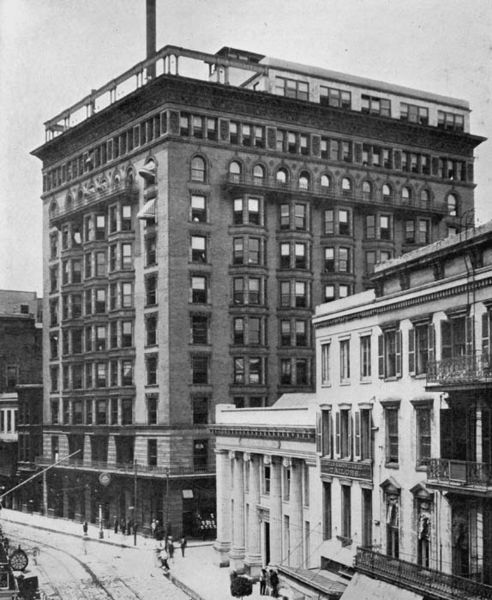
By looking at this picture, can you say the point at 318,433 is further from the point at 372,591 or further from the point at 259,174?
the point at 259,174

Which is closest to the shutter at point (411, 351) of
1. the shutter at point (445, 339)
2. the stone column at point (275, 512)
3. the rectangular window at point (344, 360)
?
the shutter at point (445, 339)

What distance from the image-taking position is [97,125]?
7894 cm

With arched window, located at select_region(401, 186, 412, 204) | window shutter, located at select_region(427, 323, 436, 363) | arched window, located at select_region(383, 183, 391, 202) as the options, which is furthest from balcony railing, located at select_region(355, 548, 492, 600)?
arched window, located at select_region(401, 186, 412, 204)

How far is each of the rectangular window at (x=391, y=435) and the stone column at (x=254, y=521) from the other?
16.5 meters

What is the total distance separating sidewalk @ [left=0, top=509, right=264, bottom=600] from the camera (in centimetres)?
4862

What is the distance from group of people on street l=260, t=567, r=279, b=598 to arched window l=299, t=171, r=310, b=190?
117ft

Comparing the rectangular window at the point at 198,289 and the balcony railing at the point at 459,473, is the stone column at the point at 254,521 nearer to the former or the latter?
the rectangular window at the point at 198,289

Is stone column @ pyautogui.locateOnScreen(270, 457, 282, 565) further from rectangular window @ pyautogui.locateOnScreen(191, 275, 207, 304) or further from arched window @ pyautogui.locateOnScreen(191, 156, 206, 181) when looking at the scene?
arched window @ pyautogui.locateOnScreen(191, 156, 206, 181)

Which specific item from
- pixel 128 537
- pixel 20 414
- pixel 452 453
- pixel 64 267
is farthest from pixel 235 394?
pixel 452 453

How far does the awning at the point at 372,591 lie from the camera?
109ft

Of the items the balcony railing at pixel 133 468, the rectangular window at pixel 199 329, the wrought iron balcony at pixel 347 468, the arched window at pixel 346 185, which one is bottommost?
the balcony railing at pixel 133 468

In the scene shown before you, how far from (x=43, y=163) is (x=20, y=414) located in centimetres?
2586

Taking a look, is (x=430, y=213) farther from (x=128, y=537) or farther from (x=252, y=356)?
(x=128, y=537)

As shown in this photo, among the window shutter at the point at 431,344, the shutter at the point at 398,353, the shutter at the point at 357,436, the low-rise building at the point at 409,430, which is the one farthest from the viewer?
the shutter at the point at 357,436
